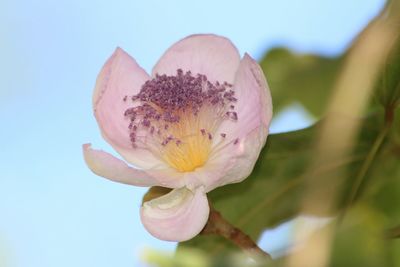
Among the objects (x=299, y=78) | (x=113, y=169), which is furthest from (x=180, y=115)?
(x=299, y=78)

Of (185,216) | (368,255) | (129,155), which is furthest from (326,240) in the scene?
(129,155)

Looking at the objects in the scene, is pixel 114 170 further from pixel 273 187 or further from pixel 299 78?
pixel 299 78

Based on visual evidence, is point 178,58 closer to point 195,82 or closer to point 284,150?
point 195,82

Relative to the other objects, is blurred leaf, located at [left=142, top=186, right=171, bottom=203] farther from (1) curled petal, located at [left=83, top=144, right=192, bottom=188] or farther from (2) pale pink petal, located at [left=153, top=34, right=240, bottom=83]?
(2) pale pink petal, located at [left=153, top=34, right=240, bottom=83]

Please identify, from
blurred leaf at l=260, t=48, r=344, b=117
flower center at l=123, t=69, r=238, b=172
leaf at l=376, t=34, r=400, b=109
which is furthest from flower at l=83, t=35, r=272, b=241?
blurred leaf at l=260, t=48, r=344, b=117

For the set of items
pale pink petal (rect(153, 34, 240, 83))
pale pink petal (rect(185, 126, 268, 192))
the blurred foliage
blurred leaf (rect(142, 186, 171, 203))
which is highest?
pale pink petal (rect(153, 34, 240, 83))

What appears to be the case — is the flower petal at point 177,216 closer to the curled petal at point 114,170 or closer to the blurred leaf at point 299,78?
the curled petal at point 114,170

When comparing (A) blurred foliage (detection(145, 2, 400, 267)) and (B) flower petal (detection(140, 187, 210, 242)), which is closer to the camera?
(B) flower petal (detection(140, 187, 210, 242))

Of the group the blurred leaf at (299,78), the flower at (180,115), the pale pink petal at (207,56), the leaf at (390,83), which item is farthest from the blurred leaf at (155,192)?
the blurred leaf at (299,78)
